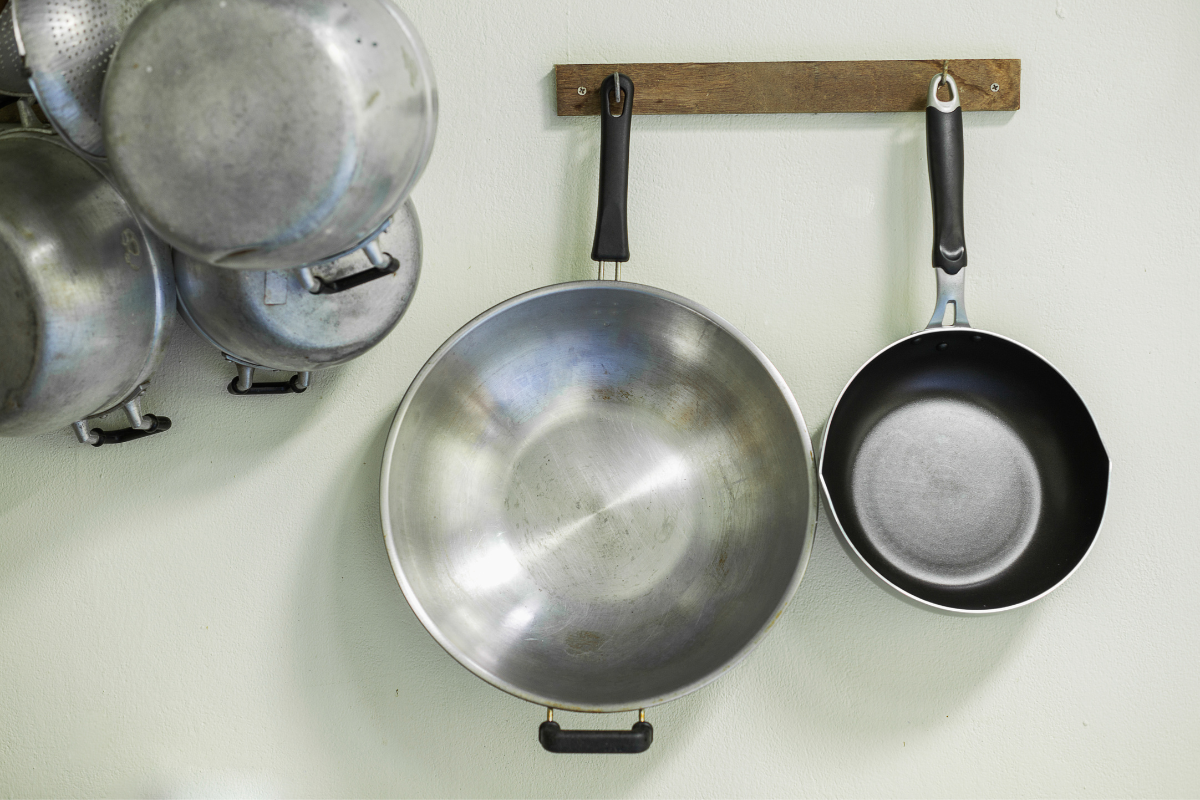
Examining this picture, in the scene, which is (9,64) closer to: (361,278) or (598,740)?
(361,278)

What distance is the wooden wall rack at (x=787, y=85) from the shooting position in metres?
0.81

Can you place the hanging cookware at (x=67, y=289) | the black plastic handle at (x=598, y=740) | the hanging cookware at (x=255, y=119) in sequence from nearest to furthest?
the hanging cookware at (x=255, y=119) → the hanging cookware at (x=67, y=289) → the black plastic handle at (x=598, y=740)

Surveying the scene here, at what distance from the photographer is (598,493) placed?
88 centimetres

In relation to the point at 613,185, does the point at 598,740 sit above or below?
below

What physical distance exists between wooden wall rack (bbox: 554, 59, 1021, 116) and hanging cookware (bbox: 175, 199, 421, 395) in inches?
10.4

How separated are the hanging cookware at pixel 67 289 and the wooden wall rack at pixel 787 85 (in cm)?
48

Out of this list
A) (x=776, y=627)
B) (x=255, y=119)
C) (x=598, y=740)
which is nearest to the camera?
(x=255, y=119)

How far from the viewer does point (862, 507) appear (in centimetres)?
87

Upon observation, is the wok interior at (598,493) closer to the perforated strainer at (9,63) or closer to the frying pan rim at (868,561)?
the frying pan rim at (868,561)

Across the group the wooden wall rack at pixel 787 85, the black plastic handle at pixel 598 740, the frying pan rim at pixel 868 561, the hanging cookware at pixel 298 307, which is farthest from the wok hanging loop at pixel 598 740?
the wooden wall rack at pixel 787 85

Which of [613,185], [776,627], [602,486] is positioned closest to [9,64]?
[613,185]

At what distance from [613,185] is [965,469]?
21.8 inches

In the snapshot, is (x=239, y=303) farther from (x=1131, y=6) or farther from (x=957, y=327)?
(x=1131, y=6)

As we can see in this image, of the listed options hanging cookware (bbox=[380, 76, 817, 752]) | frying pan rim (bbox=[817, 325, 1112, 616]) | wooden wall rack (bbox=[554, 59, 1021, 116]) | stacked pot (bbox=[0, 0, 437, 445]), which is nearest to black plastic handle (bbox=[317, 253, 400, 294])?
stacked pot (bbox=[0, 0, 437, 445])
